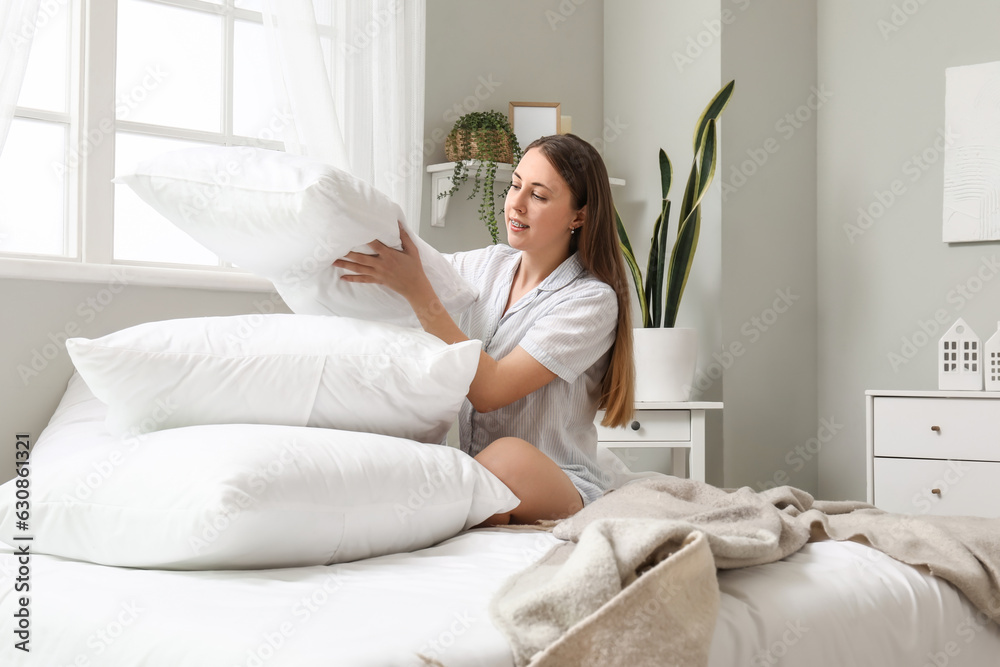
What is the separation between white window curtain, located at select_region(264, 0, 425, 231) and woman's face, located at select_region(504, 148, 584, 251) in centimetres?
77

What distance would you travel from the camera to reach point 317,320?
1360mm

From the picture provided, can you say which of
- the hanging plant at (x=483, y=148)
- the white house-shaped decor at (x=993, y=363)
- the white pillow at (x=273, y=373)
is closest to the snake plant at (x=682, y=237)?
the hanging plant at (x=483, y=148)

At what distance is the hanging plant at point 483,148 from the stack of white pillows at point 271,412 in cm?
134

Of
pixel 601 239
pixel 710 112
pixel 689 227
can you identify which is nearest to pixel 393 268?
pixel 601 239

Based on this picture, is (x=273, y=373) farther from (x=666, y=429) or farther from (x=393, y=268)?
(x=666, y=429)

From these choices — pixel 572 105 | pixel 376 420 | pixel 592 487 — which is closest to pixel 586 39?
pixel 572 105

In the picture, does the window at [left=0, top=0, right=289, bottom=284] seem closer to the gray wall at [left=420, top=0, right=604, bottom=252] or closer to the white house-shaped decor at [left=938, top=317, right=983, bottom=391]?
the gray wall at [left=420, top=0, right=604, bottom=252]

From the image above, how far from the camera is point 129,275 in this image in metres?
2.07

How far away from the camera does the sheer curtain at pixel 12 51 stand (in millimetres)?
1860

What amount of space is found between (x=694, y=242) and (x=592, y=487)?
4.87ft

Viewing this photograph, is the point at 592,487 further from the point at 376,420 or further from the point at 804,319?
the point at 804,319

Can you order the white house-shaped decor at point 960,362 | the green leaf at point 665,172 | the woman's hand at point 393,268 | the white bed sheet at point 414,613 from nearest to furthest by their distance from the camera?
the white bed sheet at point 414,613
the woman's hand at point 393,268
the white house-shaped decor at point 960,362
the green leaf at point 665,172

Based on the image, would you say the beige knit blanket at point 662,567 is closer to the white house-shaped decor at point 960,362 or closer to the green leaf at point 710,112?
the white house-shaped decor at point 960,362

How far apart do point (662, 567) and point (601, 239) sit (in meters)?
1.09
